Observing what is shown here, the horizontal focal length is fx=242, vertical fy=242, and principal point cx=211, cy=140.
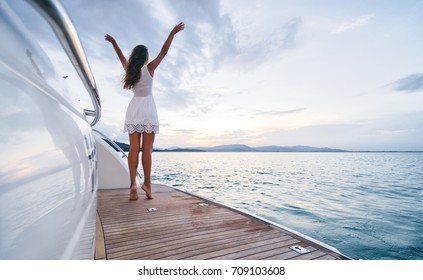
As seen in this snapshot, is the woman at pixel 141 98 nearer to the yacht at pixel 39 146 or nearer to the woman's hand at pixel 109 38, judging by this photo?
the woman's hand at pixel 109 38

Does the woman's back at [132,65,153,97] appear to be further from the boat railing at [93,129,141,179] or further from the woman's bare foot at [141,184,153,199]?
the boat railing at [93,129,141,179]

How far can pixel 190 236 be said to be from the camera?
1.60 metres

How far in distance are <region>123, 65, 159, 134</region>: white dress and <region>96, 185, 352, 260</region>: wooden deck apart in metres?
0.79

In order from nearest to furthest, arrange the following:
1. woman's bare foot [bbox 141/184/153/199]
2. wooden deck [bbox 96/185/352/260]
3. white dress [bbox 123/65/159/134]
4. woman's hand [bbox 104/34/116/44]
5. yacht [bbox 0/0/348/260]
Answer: yacht [bbox 0/0/348/260] < wooden deck [bbox 96/185/352/260] < woman's hand [bbox 104/34/116/44] < white dress [bbox 123/65/159/134] < woman's bare foot [bbox 141/184/153/199]

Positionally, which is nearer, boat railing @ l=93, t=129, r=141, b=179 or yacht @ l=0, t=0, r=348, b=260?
yacht @ l=0, t=0, r=348, b=260

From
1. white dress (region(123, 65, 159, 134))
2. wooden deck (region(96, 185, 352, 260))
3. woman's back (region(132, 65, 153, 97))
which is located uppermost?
woman's back (region(132, 65, 153, 97))

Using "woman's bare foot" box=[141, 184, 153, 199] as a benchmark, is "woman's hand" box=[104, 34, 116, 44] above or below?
above

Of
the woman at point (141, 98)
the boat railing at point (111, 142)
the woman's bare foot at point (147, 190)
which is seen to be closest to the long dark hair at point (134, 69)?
the woman at point (141, 98)

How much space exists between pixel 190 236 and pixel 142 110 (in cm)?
140

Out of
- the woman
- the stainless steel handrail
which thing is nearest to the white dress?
the woman

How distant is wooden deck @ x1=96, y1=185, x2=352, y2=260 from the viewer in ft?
4.41

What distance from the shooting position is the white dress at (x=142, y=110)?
97.1 inches

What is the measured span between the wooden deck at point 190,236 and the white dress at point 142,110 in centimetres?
79
